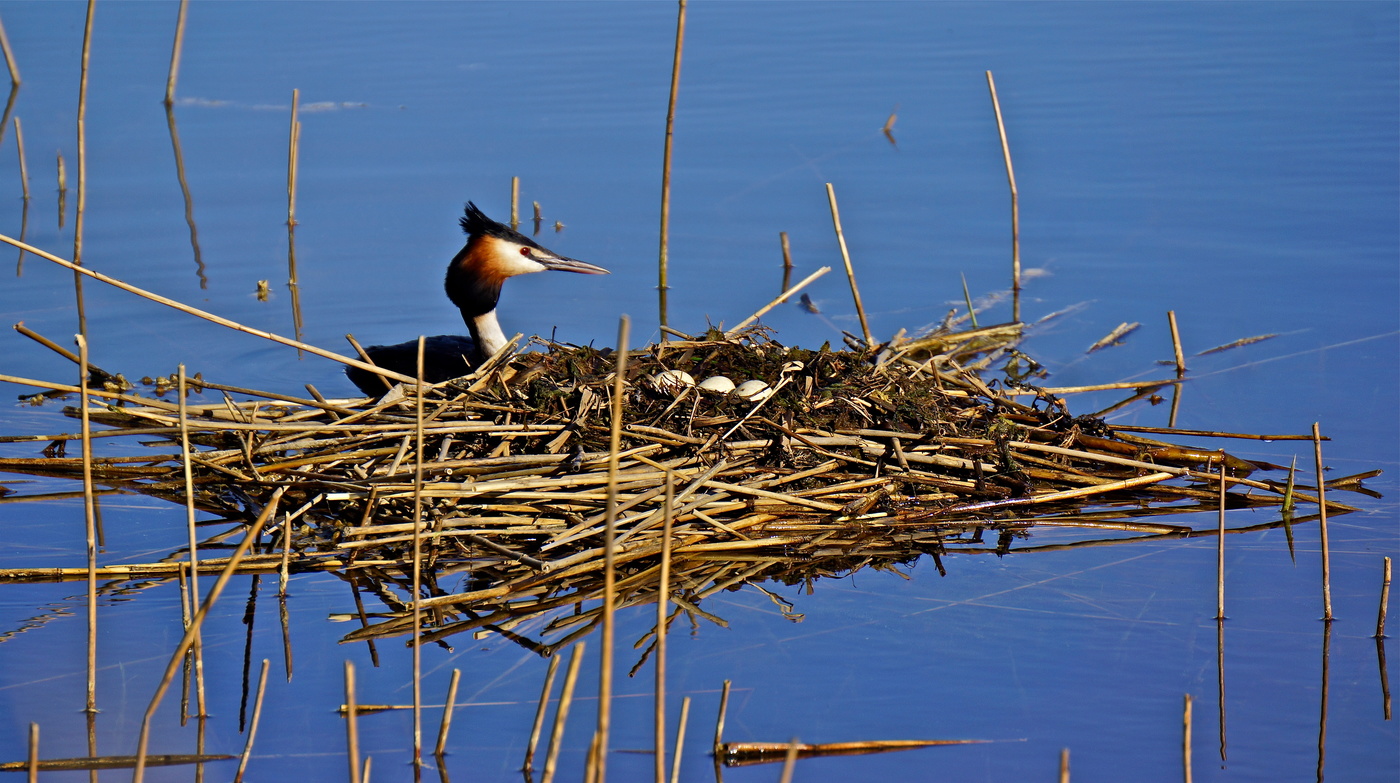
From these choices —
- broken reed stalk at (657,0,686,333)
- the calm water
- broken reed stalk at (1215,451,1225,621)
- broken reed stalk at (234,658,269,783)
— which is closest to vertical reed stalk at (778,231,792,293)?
the calm water

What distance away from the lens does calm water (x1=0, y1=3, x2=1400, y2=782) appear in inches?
143

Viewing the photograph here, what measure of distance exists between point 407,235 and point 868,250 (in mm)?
2844

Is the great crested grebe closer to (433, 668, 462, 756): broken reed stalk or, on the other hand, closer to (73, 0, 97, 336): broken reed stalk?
(73, 0, 97, 336): broken reed stalk

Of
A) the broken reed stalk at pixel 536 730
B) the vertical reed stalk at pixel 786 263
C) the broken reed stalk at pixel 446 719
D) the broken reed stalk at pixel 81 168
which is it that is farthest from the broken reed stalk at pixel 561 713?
the vertical reed stalk at pixel 786 263

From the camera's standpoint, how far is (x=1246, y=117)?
1042cm

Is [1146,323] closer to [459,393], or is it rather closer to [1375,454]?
[1375,454]

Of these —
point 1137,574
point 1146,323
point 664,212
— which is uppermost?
point 664,212

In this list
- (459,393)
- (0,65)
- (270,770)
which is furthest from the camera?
(0,65)

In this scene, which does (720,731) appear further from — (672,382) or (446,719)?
(672,382)

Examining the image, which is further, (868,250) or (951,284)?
(868,250)

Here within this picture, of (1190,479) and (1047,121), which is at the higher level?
(1047,121)

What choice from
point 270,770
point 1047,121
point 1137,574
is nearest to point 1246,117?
point 1047,121

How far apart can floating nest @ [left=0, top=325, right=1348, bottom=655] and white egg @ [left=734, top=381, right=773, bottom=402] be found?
11 mm

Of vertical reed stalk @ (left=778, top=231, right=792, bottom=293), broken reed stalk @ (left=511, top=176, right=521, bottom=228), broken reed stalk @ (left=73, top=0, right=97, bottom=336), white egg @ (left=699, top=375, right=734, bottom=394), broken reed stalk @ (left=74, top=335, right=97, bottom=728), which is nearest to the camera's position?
broken reed stalk @ (left=74, top=335, right=97, bottom=728)
